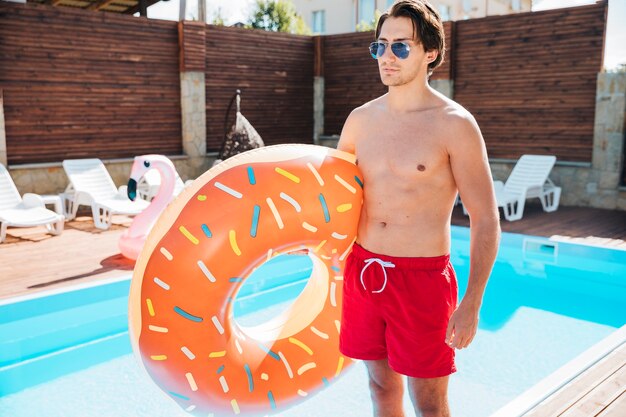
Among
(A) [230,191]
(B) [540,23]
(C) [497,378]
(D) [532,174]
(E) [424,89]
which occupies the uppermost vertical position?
(B) [540,23]

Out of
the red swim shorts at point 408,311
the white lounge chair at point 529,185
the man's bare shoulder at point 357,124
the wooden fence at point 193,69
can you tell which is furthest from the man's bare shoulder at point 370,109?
the wooden fence at point 193,69

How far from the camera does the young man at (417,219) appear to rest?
201 centimetres

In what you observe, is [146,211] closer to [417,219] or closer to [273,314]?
[273,314]

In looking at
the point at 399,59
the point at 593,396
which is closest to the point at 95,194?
the point at 593,396

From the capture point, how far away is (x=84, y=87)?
9.48 m

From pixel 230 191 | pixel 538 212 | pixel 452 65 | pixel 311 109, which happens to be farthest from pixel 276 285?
pixel 311 109

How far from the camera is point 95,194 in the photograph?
8.19m

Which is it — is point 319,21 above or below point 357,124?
above

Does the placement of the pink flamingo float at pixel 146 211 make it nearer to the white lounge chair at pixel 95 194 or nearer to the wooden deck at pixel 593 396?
the white lounge chair at pixel 95 194

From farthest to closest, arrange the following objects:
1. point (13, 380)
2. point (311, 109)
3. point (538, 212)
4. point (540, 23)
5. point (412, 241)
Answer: point (311, 109) → point (540, 23) → point (538, 212) → point (13, 380) → point (412, 241)

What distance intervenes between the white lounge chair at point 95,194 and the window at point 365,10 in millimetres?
18649

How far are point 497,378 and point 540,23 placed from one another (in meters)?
7.09

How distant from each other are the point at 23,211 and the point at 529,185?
657 cm

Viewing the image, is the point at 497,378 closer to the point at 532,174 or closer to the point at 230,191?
the point at 230,191
